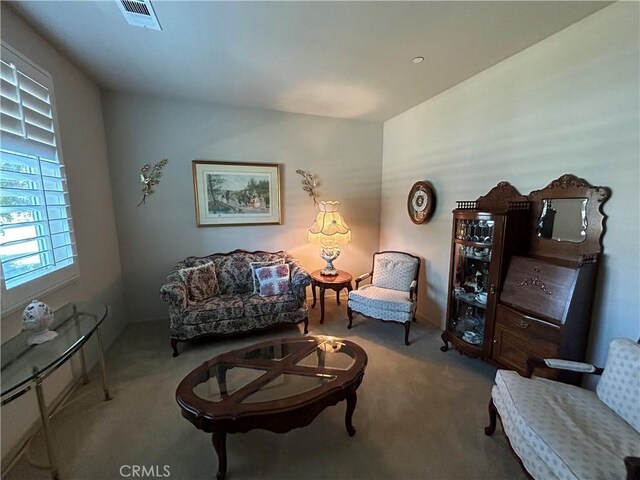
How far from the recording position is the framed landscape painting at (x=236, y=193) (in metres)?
3.34

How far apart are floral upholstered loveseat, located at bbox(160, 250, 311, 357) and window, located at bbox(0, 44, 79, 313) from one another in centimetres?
86

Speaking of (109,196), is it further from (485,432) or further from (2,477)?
(485,432)

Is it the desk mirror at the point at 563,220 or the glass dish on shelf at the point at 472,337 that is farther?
the glass dish on shelf at the point at 472,337

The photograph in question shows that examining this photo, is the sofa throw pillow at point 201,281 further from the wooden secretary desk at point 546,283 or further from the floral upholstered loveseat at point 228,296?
the wooden secretary desk at point 546,283

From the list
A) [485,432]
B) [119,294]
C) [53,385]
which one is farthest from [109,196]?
[485,432]

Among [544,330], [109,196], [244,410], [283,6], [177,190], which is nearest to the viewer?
[244,410]

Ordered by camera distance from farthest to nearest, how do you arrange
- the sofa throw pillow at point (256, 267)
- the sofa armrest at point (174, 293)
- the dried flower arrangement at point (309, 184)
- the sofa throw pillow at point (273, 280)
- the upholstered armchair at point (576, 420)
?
the dried flower arrangement at point (309, 184)
the sofa throw pillow at point (256, 267)
the sofa throw pillow at point (273, 280)
the sofa armrest at point (174, 293)
the upholstered armchair at point (576, 420)

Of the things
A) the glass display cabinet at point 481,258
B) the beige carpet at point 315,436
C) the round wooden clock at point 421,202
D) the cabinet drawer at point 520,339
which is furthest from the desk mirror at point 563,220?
the beige carpet at point 315,436

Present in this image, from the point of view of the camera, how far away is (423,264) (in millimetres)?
3391

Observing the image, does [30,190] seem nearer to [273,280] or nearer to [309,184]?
[273,280]

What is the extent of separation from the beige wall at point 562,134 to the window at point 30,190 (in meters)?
3.53

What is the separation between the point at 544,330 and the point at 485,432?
2.60 feet

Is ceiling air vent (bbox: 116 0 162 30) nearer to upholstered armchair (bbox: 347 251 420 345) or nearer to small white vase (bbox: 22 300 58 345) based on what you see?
small white vase (bbox: 22 300 58 345)
